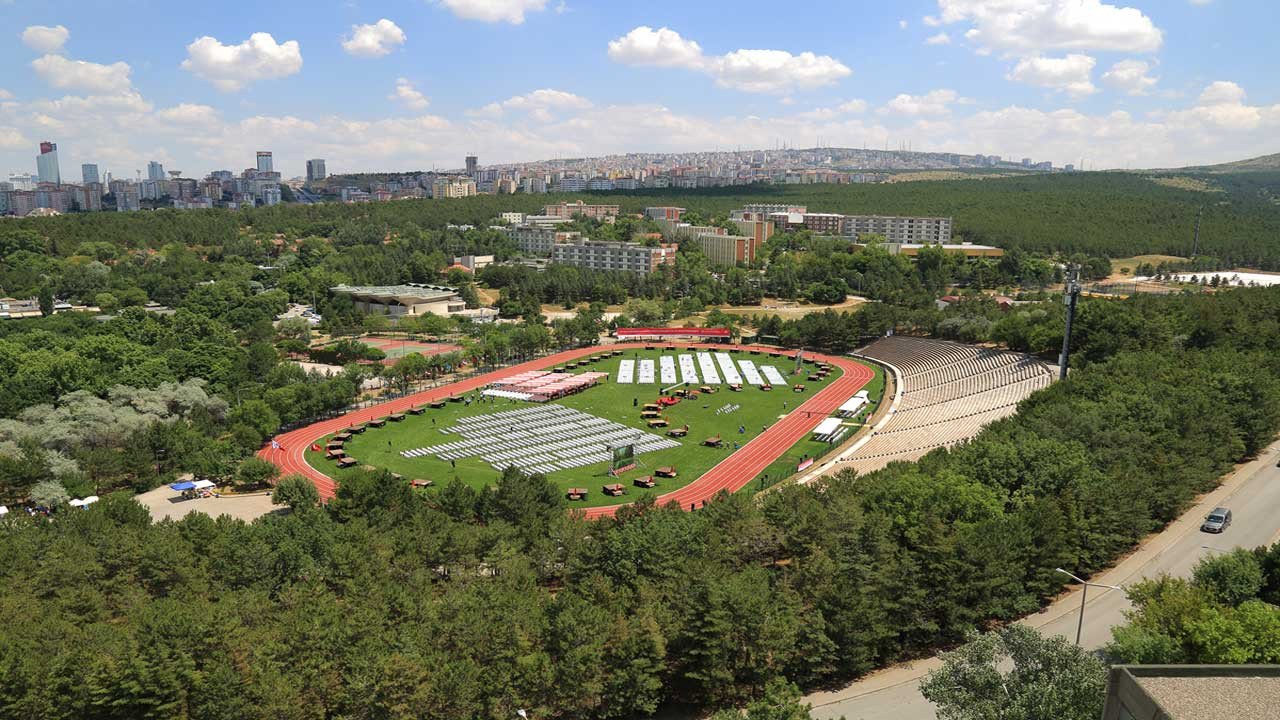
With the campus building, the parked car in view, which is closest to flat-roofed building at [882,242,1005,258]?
the campus building

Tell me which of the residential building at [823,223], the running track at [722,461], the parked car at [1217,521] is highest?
the residential building at [823,223]

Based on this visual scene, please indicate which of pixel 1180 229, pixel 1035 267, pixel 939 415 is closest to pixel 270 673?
pixel 939 415

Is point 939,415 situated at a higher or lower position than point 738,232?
lower

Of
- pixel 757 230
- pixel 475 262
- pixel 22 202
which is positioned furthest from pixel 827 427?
pixel 22 202

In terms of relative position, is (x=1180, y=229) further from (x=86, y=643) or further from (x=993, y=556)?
(x=86, y=643)

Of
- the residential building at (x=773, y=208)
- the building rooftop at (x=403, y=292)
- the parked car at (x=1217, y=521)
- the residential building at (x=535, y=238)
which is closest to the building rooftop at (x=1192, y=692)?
the parked car at (x=1217, y=521)

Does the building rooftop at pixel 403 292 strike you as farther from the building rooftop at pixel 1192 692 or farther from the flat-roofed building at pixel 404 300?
the building rooftop at pixel 1192 692

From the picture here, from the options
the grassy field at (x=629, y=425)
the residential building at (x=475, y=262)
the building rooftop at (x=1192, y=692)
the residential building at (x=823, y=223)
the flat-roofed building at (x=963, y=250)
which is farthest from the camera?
the residential building at (x=823, y=223)

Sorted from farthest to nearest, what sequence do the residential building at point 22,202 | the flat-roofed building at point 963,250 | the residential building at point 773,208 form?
1. the residential building at point 22,202
2. the residential building at point 773,208
3. the flat-roofed building at point 963,250
